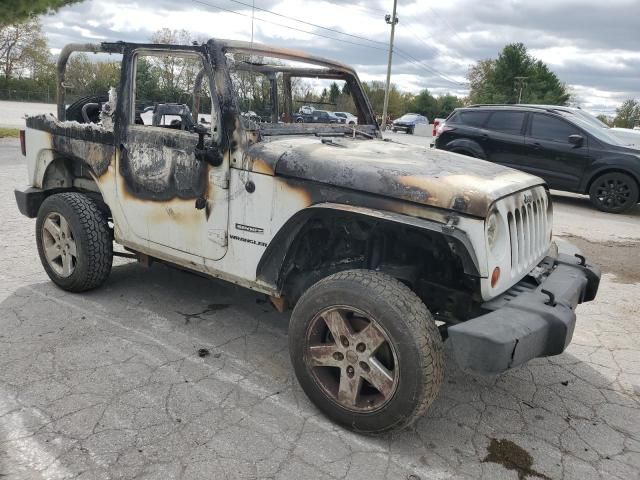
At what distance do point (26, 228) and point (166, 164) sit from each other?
11.7 feet

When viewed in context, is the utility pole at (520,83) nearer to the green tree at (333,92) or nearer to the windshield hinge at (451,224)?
the green tree at (333,92)

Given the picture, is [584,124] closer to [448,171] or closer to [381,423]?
[448,171]

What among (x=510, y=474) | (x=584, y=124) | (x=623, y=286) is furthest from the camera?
(x=584, y=124)

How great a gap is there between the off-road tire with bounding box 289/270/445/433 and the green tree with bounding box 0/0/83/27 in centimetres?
1512

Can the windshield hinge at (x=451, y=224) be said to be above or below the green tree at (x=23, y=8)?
below

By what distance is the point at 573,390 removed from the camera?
3.48 meters

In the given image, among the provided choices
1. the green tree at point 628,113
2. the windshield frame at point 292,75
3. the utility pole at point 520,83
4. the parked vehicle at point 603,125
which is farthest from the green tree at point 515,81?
the windshield frame at point 292,75

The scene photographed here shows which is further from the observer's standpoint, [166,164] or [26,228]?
[26,228]

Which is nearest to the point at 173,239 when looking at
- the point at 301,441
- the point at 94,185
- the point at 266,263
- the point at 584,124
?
the point at 266,263

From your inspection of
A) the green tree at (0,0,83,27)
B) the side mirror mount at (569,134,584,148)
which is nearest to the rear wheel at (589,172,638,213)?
the side mirror mount at (569,134,584,148)

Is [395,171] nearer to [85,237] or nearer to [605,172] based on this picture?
[85,237]

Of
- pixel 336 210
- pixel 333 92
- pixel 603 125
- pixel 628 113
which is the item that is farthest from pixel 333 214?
pixel 628 113

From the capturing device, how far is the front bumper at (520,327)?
7.80 ft

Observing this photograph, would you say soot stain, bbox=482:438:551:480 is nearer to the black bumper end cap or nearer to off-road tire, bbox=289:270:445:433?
off-road tire, bbox=289:270:445:433
